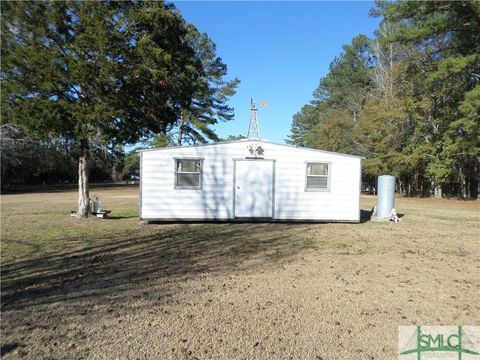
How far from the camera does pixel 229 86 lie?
38.2 metres

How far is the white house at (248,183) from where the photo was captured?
41.8ft

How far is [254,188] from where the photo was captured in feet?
42.9

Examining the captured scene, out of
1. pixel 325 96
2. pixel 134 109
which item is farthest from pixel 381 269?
pixel 325 96

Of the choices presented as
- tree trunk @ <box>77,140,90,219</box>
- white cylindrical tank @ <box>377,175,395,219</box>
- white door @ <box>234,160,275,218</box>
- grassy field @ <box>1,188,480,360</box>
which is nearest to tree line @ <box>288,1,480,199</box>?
white cylindrical tank @ <box>377,175,395,219</box>

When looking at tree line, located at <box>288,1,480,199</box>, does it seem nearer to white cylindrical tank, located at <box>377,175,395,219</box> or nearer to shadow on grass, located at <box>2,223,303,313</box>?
white cylindrical tank, located at <box>377,175,395,219</box>

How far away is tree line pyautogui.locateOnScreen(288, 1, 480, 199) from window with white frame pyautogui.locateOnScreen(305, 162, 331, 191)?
11.2 metres

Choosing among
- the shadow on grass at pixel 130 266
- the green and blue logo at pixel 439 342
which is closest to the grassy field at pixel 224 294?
the shadow on grass at pixel 130 266

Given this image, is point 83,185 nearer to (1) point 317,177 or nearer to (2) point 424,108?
(1) point 317,177

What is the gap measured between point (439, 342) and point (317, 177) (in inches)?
376

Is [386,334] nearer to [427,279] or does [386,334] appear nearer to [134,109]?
[427,279]

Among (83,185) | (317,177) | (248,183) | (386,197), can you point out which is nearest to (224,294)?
(248,183)

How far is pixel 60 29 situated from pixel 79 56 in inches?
42.8

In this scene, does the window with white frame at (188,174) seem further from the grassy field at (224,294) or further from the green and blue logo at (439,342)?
the green and blue logo at (439,342)

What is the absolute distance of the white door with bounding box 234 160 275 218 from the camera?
13.0 metres
